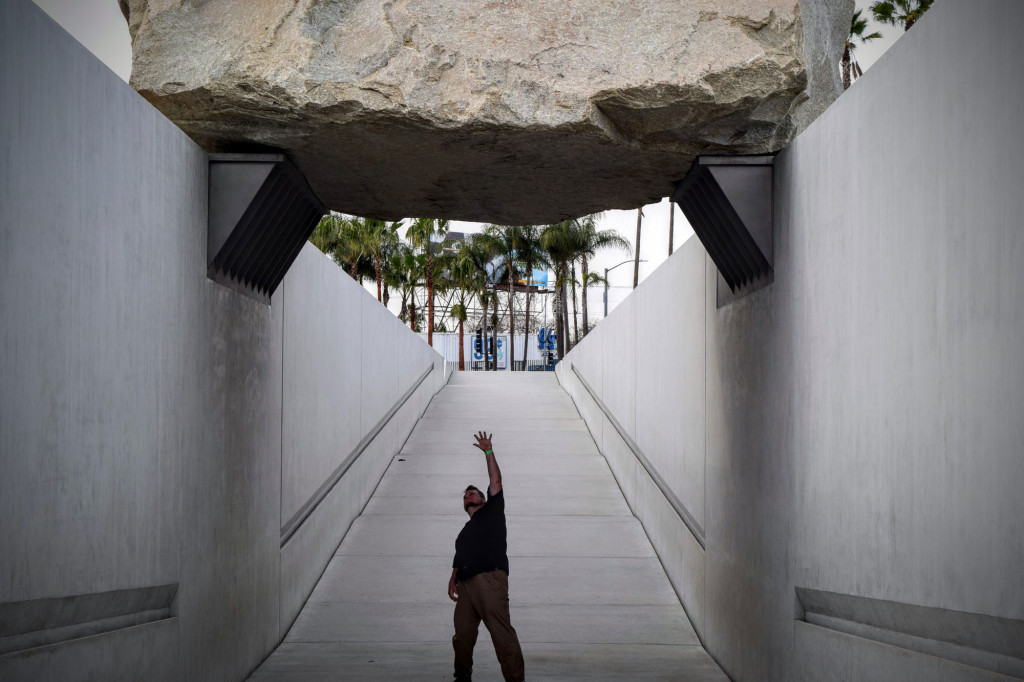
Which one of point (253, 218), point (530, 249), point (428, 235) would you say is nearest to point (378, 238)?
point (428, 235)

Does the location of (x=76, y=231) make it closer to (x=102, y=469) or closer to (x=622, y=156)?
(x=102, y=469)

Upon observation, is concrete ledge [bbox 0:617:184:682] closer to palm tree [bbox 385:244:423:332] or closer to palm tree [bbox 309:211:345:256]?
palm tree [bbox 309:211:345:256]

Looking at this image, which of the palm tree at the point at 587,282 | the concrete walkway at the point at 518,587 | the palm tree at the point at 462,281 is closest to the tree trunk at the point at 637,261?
the palm tree at the point at 587,282

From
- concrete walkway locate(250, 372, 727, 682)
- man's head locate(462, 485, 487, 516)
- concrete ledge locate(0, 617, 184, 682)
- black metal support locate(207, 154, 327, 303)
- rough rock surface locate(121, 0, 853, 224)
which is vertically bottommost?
concrete walkway locate(250, 372, 727, 682)

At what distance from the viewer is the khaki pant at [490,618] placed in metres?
5.56

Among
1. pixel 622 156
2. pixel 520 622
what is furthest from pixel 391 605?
pixel 622 156

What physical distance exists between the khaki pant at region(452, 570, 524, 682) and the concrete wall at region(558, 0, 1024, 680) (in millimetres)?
1530

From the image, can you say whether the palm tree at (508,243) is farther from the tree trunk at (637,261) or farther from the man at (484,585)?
the man at (484,585)

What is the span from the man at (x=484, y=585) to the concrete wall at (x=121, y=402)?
144cm

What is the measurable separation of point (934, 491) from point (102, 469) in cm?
332

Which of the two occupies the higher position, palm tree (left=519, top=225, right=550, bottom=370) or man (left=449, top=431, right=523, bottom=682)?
palm tree (left=519, top=225, right=550, bottom=370)

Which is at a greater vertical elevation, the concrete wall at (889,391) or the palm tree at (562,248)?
the palm tree at (562,248)

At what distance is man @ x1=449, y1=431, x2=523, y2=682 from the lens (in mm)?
5570

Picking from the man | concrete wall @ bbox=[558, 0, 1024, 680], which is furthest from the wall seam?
concrete wall @ bbox=[558, 0, 1024, 680]
